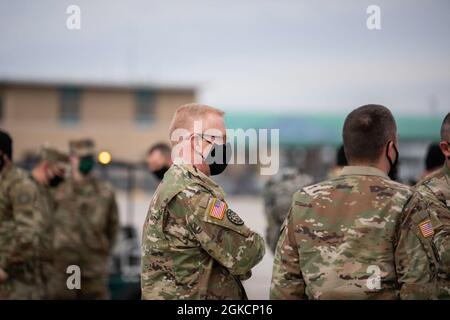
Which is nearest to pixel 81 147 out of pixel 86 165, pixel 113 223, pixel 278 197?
pixel 86 165

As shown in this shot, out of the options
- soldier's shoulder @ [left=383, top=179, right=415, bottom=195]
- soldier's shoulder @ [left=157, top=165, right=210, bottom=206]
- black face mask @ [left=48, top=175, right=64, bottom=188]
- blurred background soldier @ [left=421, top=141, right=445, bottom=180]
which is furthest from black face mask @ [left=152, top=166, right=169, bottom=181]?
soldier's shoulder @ [left=383, top=179, right=415, bottom=195]

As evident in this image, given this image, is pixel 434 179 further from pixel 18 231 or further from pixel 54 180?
pixel 54 180

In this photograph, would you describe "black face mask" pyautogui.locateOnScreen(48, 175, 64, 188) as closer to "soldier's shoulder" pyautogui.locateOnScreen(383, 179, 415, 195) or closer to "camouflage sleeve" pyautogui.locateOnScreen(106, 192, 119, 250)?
"camouflage sleeve" pyautogui.locateOnScreen(106, 192, 119, 250)

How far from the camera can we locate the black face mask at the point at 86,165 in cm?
736

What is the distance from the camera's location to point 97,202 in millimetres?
7547

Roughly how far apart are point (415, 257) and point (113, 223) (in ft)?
17.3

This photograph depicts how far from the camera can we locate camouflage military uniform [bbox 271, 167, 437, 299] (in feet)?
9.43

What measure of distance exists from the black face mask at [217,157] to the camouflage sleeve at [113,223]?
434cm

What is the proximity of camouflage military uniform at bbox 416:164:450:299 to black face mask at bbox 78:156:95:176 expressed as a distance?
4417 millimetres

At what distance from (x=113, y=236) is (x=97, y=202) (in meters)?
0.47

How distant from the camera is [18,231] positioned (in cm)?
497

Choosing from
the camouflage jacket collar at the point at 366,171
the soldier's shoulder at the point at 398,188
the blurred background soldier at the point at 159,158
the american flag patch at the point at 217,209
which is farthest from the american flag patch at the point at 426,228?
the blurred background soldier at the point at 159,158
